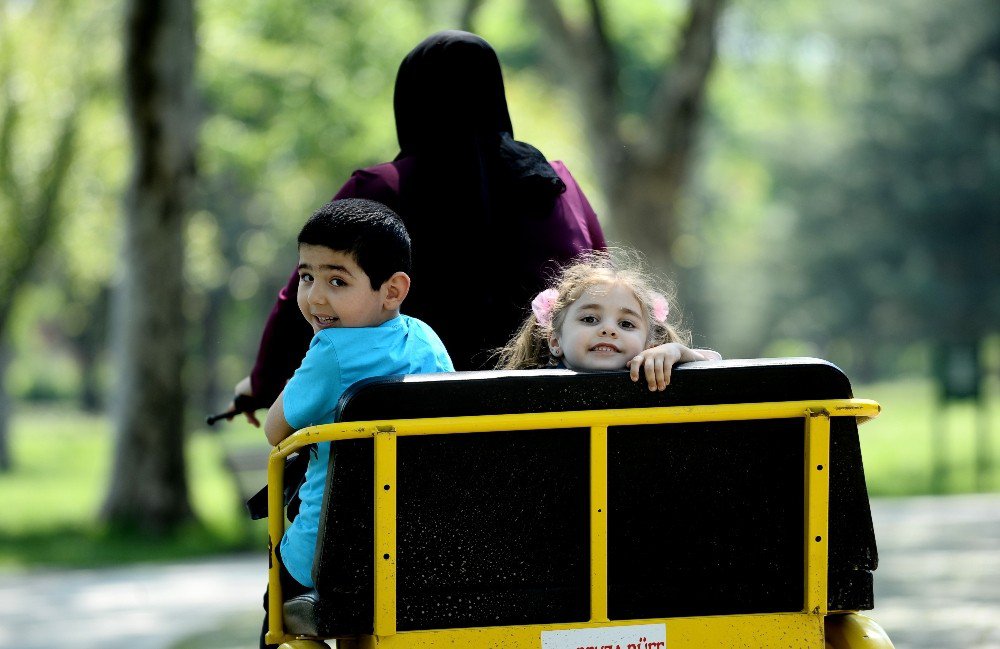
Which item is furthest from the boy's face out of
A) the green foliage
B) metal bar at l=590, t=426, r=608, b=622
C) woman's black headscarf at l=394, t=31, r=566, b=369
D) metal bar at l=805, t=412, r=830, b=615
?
the green foliage

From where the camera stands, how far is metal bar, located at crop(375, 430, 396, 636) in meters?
2.88

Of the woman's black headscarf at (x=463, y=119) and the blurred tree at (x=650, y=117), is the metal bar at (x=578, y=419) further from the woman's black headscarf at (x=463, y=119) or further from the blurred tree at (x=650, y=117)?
the blurred tree at (x=650, y=117)

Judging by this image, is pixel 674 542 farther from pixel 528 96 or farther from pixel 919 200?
pixel 919 200

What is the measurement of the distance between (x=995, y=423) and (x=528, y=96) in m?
10.1

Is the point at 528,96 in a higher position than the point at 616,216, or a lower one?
higher

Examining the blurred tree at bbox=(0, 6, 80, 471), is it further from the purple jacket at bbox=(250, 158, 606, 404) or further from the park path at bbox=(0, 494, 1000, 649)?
the purple jacket at bbox=(250, 158, 606, 404)

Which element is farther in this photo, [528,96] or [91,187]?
[528,96]

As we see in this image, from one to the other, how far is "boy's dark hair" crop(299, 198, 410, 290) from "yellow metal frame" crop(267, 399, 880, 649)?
0.42 metres

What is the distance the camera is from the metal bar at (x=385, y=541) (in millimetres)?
2881

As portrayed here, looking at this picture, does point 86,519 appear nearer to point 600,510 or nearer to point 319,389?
point 319,389

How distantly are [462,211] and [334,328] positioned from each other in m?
0.80

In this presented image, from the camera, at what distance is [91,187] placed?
24.9 meters

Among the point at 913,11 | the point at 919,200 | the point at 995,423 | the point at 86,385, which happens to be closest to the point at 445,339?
the point at 995,423

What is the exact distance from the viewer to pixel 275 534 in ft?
10.3
